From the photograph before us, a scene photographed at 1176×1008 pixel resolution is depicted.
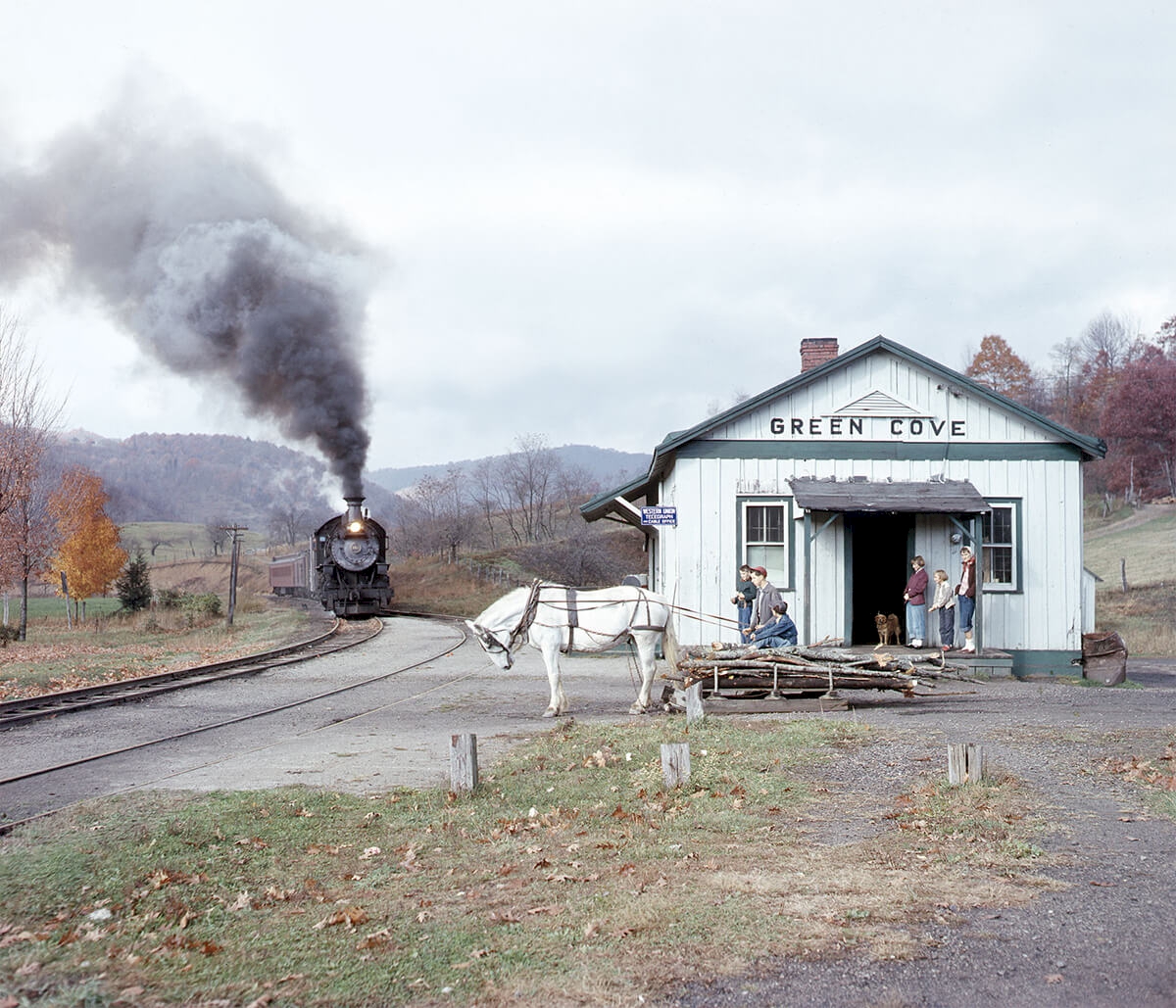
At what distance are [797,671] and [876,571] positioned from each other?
A: 883cm

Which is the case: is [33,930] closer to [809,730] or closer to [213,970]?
[213,970]

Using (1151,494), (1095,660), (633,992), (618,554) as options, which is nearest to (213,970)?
(633,992)

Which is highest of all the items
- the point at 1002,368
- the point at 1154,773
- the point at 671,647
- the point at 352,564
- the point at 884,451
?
the point at 1002,368

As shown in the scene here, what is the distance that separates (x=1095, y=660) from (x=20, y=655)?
2381 cm

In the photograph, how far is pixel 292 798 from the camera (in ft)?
29.0

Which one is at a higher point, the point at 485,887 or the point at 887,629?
the point at 887,629

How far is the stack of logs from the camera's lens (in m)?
13.8

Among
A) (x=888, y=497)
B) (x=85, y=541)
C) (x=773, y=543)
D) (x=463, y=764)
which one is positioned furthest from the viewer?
(x=85, y=541)

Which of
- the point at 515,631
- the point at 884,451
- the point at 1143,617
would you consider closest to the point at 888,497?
the point at 884,451

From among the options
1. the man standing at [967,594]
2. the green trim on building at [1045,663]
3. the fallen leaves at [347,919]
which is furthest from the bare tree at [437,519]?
Result: the fallen leaves at [347,919]

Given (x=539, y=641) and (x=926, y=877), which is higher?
(x=539, y=641)

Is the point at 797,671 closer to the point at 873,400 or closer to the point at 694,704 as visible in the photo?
the point at 694,704

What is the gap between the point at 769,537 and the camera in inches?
750

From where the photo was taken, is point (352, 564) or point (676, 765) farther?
point (352, 564)
